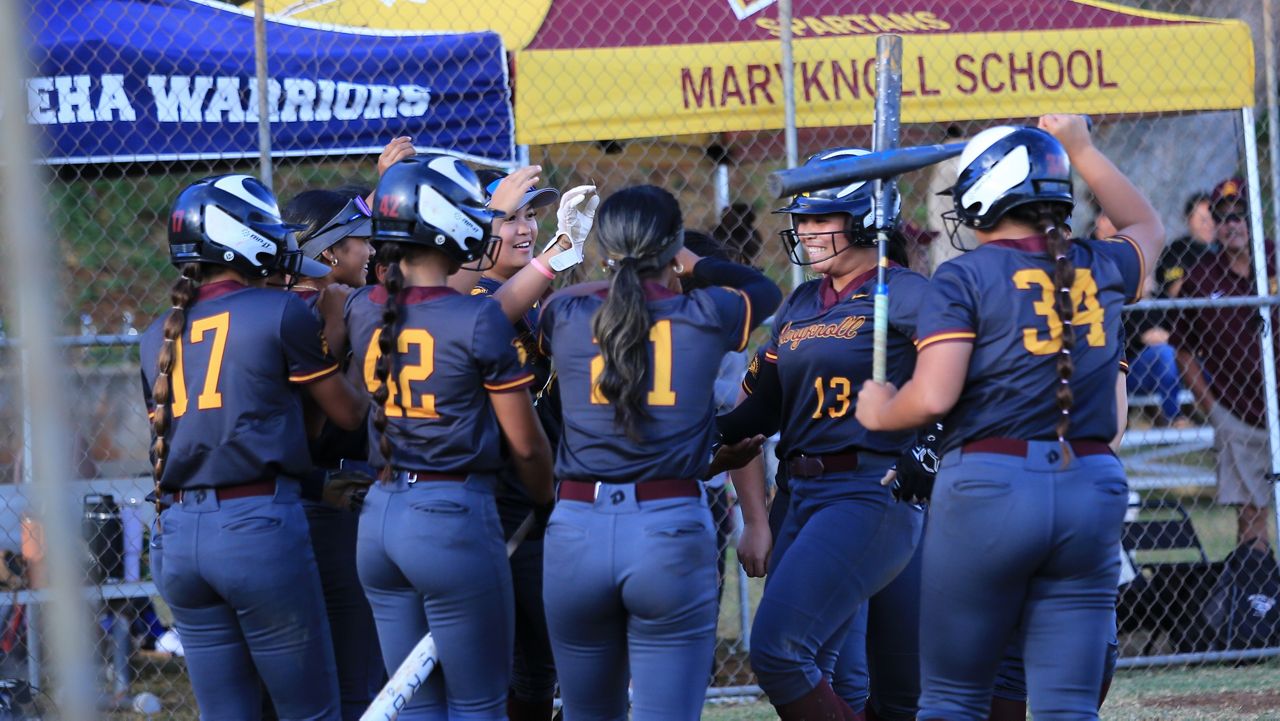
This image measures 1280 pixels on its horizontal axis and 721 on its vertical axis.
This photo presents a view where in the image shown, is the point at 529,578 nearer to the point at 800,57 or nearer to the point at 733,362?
the point at 733,362

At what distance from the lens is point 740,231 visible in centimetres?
738

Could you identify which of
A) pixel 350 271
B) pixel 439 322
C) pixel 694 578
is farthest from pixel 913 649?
pixel 350 271

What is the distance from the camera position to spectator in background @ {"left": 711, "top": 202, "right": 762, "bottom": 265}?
7203 millimetres

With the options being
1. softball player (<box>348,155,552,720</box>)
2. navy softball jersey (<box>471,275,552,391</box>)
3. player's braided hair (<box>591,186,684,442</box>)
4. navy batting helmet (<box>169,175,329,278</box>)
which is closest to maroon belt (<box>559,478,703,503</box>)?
player's braided hair (<box>591,186,684,442</box>)

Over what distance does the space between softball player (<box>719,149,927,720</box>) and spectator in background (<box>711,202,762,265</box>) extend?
231 cm

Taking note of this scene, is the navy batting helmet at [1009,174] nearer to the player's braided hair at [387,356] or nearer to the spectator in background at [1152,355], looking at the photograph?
the player's braided hair at [387,356]

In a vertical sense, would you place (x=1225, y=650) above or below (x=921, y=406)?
below

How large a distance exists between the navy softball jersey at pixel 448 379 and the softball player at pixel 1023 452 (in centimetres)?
108

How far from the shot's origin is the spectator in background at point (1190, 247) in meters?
7.55

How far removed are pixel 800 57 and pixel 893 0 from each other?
87 centimetres

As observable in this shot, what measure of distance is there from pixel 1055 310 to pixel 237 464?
2.25m

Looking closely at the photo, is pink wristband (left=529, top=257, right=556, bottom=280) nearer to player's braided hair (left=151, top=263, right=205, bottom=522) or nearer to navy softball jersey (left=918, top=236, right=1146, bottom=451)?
player's braided hair (left=151, top=263, right=205, bottom=522)

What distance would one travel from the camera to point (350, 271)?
489 cm

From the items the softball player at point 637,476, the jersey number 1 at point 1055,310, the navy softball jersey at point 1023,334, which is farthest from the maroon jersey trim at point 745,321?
the jersey number 1 at point 1055,310
